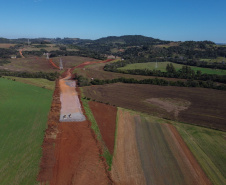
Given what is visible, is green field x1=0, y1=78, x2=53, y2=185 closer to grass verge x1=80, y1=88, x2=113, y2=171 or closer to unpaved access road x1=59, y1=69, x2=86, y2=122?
unpaved access road x1=59, y1=69, x2=86, y2=122

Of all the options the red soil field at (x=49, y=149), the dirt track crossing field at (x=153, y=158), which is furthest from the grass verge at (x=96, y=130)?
the red soil field at (x=49, y=149)

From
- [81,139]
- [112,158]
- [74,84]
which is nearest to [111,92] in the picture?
[74,84]

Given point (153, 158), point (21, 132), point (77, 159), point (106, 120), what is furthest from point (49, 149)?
point (153, 158)

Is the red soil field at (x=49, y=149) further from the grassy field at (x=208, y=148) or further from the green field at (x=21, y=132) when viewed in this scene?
the grassy field at (x=208, y=148)

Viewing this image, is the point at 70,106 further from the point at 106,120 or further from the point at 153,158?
the point at 153,158

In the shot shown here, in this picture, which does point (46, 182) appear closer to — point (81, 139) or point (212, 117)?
point (81, 139)
